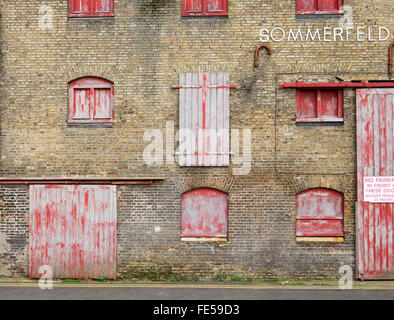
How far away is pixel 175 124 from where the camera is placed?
13625 mm

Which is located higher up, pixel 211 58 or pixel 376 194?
pixel 211 58

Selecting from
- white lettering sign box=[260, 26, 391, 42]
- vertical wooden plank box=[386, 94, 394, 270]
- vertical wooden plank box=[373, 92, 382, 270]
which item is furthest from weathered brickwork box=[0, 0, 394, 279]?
vertical wooden plank box=[386, 94, 394, 270]

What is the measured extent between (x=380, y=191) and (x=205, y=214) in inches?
191

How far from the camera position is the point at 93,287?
41.3ft

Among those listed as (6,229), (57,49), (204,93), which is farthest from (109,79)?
(6,229)

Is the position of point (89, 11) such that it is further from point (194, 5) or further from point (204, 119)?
point (204, 119)

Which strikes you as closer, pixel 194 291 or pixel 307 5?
pixel 194 291

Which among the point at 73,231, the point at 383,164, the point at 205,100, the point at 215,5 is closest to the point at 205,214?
the point at 205,100

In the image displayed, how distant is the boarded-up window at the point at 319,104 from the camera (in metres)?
13.5

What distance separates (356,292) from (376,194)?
2.81m

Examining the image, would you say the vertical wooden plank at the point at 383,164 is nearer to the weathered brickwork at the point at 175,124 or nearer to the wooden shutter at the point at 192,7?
the weathered brickwork at the point at 175,124

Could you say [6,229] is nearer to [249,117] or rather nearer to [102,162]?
[102,162]

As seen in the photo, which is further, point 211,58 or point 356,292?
point 211,58

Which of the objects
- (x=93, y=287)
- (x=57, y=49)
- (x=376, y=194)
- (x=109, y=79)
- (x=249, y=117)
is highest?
(x=57, y=49)
